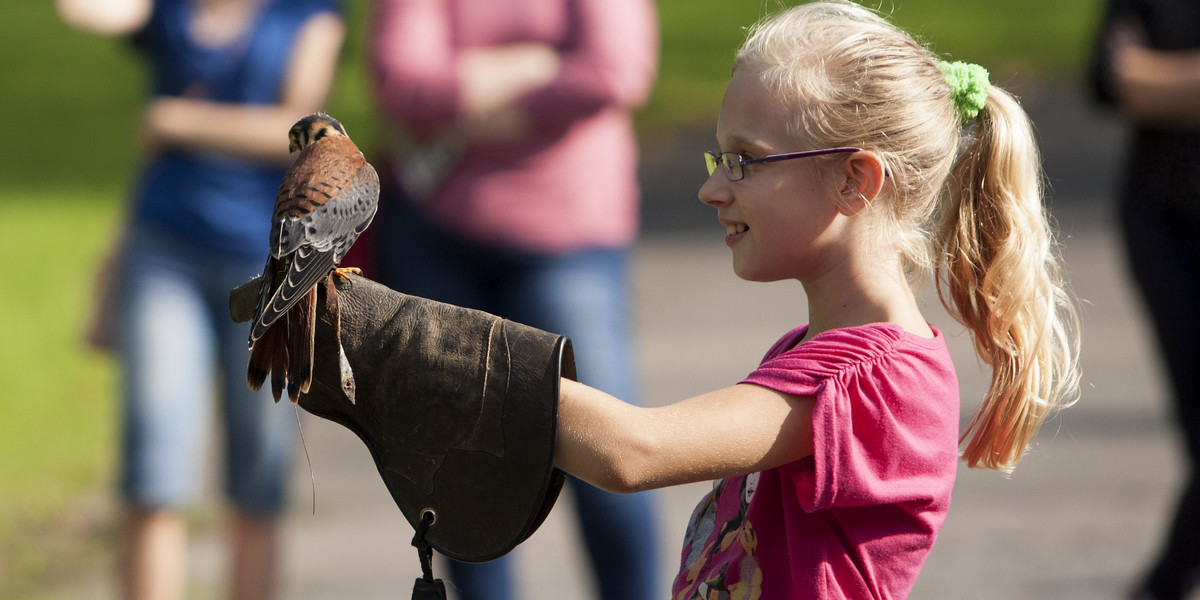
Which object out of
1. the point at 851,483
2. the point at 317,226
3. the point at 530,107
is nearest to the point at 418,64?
the point at 530,107

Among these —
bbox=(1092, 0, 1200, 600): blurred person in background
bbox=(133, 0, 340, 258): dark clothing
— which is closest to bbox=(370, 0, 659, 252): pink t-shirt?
bbox=(133, 0, 340, 258): dark clothing

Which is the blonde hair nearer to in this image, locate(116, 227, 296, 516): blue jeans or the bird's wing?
the bird's wing

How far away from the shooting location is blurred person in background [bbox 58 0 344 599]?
3.86 metres

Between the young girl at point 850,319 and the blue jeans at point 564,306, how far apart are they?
1.67 meters

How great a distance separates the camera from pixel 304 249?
6.12 ft

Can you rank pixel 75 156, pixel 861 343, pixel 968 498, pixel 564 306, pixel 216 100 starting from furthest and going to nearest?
1. pixel 75 156
2. pixel 968 498
3. pixel 216 100
4. pixel 564 306
5. pixel 861 343

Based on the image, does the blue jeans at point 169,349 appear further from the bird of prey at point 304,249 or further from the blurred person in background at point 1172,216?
the blurred person in background at point 1172,216

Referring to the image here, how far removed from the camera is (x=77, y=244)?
36.7ft

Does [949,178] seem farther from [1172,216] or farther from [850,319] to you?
[1172,216]

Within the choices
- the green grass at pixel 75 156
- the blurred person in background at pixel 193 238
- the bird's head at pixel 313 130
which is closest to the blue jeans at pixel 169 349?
the blurred person in background at pixel 193 238

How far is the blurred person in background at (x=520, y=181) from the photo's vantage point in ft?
12.5

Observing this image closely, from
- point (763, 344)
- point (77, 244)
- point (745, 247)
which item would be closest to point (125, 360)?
point (745, 247)

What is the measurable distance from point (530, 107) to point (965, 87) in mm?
1937

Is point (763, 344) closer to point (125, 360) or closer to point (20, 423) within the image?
point (20, 423)
